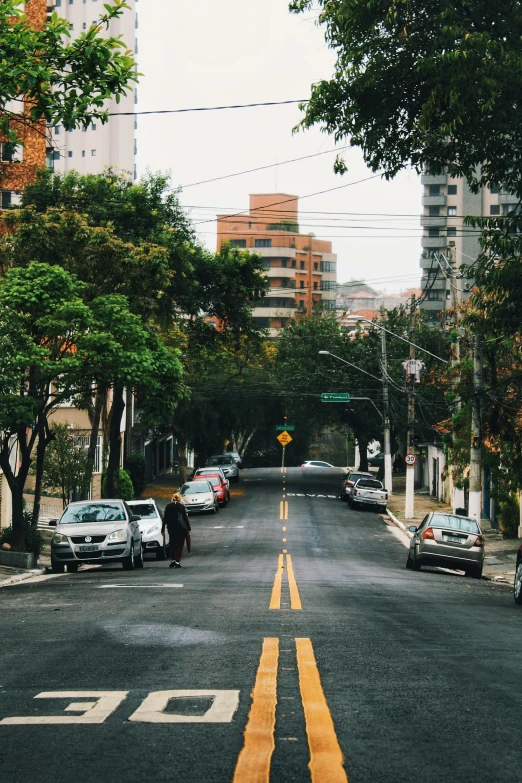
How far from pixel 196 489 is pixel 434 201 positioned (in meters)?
89.8

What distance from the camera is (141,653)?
922cm

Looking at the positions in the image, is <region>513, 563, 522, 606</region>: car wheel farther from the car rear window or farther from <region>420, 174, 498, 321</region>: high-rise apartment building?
<region>420, 174, 498, 321</region>: high-rise apartment building

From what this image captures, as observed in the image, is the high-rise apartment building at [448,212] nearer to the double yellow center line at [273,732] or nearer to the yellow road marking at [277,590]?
the yellow road marking at [277,590]

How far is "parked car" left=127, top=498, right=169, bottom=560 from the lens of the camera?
2777 cm

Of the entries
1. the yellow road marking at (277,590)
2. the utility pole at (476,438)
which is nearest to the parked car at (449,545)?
the yellow road marking at (277,590)

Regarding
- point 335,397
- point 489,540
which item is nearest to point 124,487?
point 335,397

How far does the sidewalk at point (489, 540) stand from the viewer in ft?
88.3

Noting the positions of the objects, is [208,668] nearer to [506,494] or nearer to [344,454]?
[506,494]

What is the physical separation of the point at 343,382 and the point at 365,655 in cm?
5583

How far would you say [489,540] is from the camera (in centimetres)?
3606

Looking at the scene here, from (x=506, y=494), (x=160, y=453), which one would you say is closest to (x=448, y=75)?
(x=506, y=494)

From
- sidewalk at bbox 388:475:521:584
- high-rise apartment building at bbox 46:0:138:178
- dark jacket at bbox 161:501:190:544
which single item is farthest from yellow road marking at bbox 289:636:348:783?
high-rise apartment building at bbox 46:0:138:178

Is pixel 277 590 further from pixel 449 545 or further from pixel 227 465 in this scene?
pixel 227 465

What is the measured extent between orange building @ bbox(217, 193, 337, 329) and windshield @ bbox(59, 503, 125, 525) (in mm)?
118776
